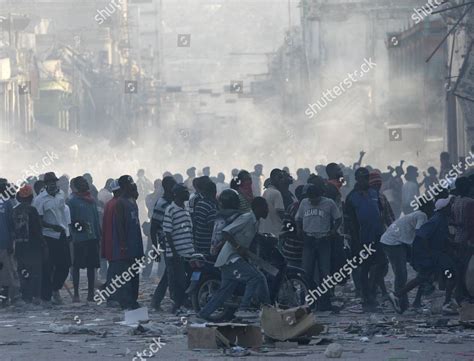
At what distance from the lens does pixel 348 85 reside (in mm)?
70750

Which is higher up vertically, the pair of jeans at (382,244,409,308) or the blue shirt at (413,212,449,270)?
the blue shirt at (413,212,449,270)

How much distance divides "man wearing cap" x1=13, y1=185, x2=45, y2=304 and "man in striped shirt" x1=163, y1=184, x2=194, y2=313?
7.53 feet

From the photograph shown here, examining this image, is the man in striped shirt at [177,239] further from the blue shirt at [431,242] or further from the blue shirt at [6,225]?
the blue shirt at [431,242]

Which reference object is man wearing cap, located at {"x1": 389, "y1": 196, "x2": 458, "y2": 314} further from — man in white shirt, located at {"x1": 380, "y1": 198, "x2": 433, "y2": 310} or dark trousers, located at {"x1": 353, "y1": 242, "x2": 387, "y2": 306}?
dark trousers, located at {"x1": 353, "y1": 242, "x2": 387, "y2": 306}

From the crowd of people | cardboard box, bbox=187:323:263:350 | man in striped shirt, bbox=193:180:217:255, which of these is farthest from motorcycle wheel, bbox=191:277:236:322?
cardboard box, bbox=187:323:263:350

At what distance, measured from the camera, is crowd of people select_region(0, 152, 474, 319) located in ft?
48.2

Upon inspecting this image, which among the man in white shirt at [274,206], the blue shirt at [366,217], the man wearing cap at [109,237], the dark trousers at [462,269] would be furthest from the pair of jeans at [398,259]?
the man wearing cap at [109,237]

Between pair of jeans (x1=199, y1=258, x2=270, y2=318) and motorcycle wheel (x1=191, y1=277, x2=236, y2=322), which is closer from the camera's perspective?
pair of jeans (x1=199, y1=258, x2=270, y2=318)

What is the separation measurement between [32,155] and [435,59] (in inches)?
941

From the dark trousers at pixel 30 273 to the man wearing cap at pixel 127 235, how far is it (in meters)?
1.83

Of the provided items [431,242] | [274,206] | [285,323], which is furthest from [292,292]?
[274,206]

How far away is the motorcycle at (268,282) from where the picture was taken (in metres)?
14.9

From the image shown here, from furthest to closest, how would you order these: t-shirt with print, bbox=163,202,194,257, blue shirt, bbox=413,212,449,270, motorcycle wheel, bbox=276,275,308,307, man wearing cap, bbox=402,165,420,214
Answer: man wearing cap, bbox=402,165,420,214
t-shirt with print, bbox=163,202,194,257
motorcycle wheel, bbox=276,275,308,307
blue shirt, bbox=413,212,449,270

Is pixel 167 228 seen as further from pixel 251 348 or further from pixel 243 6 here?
pixel 243 6
